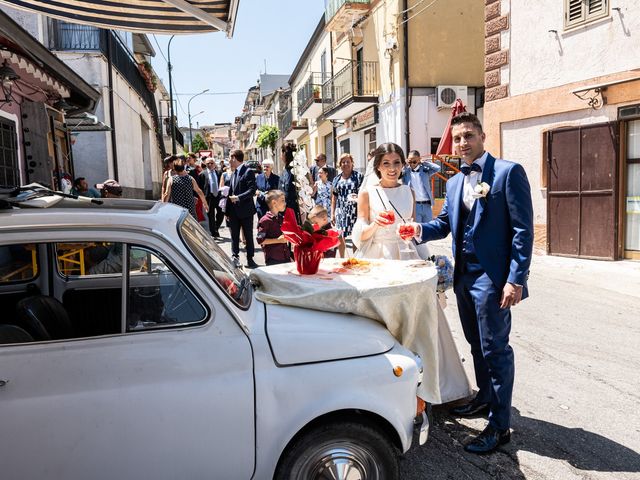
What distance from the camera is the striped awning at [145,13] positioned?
5.42 m

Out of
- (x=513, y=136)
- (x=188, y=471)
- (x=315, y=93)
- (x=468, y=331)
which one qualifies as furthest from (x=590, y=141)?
(x=315, y=93)

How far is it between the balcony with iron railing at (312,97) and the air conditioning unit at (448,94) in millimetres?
9972

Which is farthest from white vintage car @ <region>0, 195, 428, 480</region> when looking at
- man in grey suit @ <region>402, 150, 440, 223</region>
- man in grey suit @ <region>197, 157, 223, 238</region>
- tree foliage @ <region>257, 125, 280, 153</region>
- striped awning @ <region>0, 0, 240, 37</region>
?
tree foliage @ <region>257, 125, 280, 153</region>

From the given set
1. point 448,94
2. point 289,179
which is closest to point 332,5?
point 448,94

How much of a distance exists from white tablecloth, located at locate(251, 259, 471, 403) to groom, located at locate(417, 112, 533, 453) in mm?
333

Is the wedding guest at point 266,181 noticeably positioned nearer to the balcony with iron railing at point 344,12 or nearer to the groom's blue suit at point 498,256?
the groom's blue suit at point 498,256

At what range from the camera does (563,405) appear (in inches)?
149

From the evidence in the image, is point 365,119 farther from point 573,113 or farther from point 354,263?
point 354,263

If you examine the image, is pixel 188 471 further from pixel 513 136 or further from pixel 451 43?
pixel 451 43

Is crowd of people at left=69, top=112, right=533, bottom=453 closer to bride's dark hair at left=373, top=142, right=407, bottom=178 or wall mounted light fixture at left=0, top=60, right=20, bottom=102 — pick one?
bride's dark hair at left=373, top=142, right=407, bottom=178

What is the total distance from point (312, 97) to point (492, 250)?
2507 cm

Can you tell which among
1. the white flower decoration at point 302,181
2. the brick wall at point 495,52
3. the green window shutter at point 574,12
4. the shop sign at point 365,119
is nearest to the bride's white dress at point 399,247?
the white flower decoration at point 302,181

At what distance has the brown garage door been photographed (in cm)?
945

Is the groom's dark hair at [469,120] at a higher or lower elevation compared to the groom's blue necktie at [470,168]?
higher
